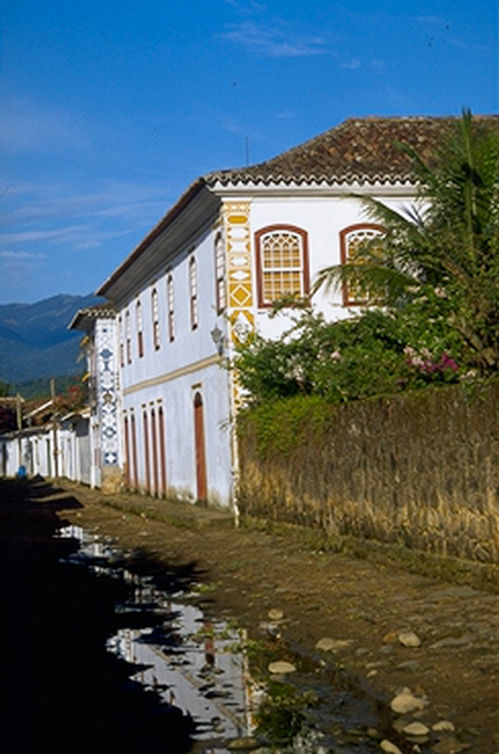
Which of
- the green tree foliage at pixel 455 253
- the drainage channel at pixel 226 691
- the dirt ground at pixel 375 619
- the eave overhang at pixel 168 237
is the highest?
the eave overhang at pixel 168 237

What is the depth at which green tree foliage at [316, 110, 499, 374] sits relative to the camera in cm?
1347

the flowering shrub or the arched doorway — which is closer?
the flowering shrub

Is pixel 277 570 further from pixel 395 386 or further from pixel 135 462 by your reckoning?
pixel 135 462

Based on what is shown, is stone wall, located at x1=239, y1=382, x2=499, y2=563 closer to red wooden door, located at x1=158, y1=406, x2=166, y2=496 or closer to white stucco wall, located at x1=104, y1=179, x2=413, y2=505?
white stucco wall, located at x1=104, y1=179, x2=413, y2=505

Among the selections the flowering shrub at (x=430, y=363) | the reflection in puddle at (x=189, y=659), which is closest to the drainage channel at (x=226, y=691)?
the reflection in puddle at (x=189, y=659)

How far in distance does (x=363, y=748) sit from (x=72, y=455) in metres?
52.3

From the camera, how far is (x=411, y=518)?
1282 cm

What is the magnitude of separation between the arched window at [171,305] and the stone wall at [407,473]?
32.8 ft

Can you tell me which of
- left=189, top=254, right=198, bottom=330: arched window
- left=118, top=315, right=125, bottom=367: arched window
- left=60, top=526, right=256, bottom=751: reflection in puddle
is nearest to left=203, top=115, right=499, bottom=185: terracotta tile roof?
left=189, top=254, right=198, bottom=330: arched window

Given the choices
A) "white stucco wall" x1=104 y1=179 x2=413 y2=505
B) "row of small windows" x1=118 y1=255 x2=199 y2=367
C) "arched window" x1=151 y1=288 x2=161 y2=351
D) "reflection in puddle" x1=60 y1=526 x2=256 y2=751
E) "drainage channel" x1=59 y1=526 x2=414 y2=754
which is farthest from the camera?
"arched window" x1=151 y1=288 x2=161 y2=351

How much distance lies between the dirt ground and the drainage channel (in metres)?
0.29

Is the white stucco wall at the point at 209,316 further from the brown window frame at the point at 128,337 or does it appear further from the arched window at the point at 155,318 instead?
the brown window frame at the point at 128,337

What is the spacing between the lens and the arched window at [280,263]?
70.8 feet

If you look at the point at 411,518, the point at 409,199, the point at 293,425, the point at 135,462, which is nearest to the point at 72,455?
the point at 135,462
